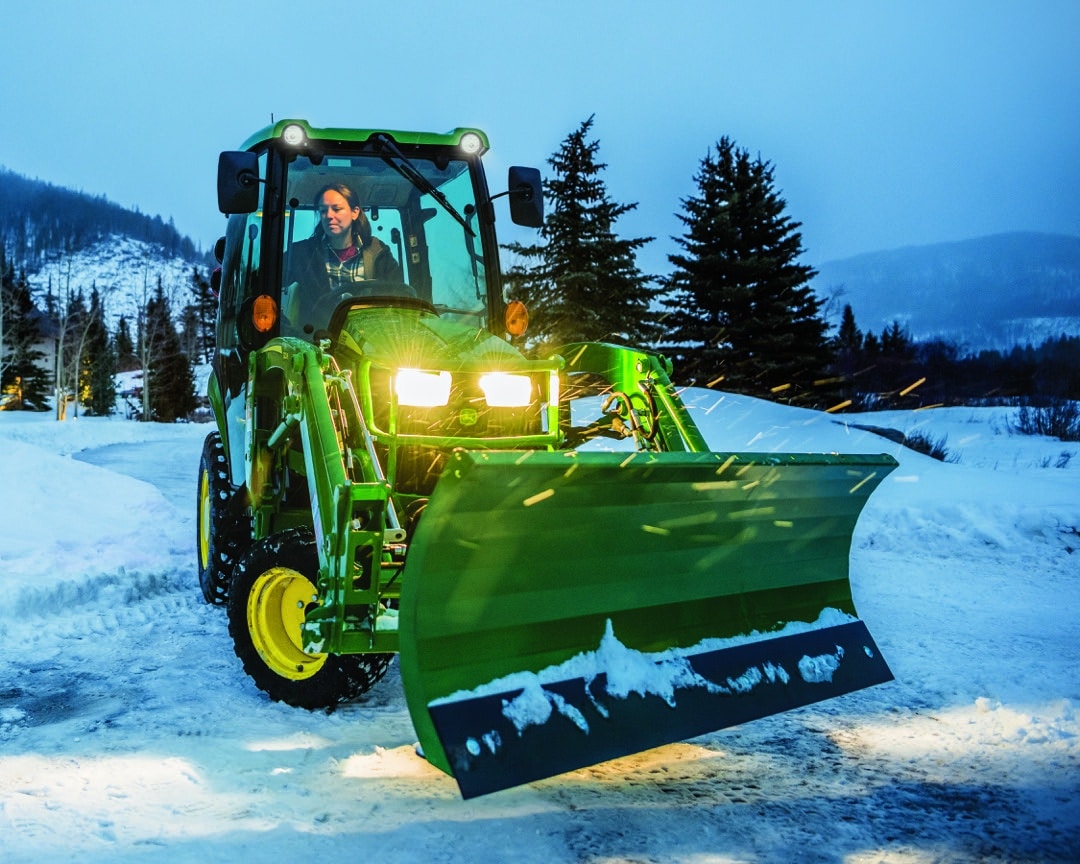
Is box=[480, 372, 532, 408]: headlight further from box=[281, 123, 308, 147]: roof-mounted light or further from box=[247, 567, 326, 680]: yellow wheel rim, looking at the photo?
box=[281, 123, 308, 147]: roof-mounted light

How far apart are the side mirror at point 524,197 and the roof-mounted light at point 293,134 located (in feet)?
3.80

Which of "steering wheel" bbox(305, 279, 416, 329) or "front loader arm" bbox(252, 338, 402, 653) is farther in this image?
"steering wheel" bbox(305, 279, 416, 329)

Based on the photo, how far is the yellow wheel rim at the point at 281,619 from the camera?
3969 mm

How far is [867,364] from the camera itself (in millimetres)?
38562

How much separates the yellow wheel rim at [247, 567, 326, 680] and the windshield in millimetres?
1549

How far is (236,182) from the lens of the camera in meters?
4.50

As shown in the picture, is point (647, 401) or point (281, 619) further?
point (647, 401)

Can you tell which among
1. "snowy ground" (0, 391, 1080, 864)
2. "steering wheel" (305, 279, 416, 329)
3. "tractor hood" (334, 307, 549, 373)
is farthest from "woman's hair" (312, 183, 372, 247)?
"snowy ground" (0, 391, 1080, 864)

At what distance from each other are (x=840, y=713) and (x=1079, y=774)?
97 centimetres

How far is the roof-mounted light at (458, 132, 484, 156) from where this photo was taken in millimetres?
5406

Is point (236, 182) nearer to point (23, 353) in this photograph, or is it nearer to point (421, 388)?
point (421, 388)

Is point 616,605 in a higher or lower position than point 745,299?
lower

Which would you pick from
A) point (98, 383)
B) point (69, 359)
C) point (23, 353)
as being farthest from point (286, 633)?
point (98, 383)

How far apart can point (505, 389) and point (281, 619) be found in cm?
146
